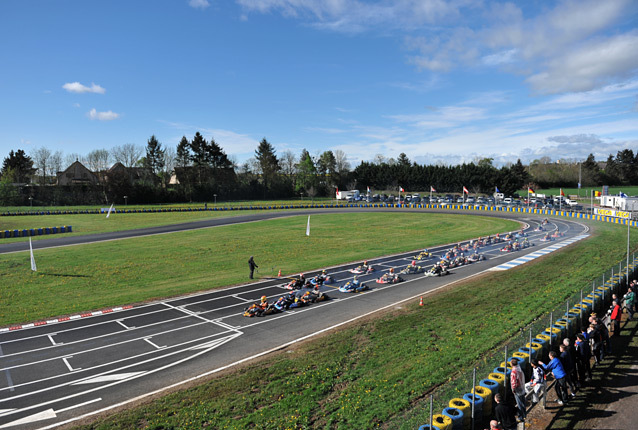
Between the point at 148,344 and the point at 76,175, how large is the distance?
436 ft

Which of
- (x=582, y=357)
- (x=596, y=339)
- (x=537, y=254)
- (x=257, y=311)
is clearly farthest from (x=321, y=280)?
(x=537, y=254)

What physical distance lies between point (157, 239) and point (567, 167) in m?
171

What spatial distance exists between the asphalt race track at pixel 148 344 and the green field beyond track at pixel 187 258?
11.8 feet

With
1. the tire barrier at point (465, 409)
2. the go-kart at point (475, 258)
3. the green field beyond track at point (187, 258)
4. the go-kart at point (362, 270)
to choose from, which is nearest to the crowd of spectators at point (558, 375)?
the tire barrier at point (465, 409)

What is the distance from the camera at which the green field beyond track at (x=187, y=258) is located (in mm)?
26625

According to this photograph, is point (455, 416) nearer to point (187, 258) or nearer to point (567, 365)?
point (567, 365)

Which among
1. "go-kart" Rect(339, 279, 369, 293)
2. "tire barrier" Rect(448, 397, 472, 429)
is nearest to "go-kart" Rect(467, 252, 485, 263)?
"go-kart" Rect(339, 279, 369, 293)

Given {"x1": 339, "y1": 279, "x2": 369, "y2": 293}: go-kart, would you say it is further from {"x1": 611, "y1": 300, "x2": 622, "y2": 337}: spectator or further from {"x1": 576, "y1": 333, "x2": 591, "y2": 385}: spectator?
{"x1": 576, "y1": 333, "x2": 591, "y2": 385}: spectator

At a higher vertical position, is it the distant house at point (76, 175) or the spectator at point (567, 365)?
the distant house at point (76, 175)

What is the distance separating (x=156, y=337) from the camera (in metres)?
19.1

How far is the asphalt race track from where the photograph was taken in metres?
13.6

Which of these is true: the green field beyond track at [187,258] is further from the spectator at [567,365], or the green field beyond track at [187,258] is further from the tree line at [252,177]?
the tree line at [252,177]

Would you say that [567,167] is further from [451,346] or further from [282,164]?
[451,346]

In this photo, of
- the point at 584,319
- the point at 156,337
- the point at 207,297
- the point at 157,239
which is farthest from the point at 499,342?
the point at 157,239
